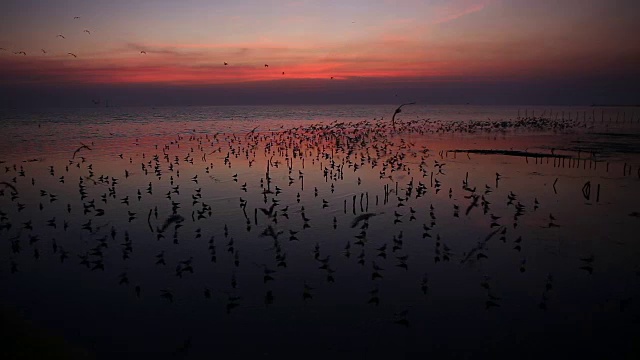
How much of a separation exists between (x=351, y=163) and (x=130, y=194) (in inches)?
722

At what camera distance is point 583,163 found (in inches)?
1544

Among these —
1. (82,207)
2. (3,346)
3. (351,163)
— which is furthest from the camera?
(351,163)

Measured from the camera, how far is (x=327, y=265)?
15.9 meters

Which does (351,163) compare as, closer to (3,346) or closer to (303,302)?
(303,302)

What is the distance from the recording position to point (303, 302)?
13773 millimetres

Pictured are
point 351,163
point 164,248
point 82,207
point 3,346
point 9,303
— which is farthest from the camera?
point 351,163

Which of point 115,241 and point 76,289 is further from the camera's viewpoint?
point 115,241

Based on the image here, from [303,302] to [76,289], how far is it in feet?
24.3

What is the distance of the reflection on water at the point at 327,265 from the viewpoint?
12.1 metres

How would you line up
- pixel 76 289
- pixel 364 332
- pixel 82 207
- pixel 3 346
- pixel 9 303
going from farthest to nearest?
pixel 82 207, pixel 76 289, pixel 9 303, pixel 364 332, pixel 3 346

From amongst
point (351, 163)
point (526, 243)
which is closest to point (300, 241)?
point (526, 243)

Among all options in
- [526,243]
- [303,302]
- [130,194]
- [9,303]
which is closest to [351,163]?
[130,194]

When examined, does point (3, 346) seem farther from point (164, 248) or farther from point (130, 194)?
point (130, 194)

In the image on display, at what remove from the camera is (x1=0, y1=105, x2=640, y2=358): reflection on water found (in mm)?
12078
